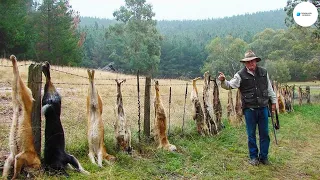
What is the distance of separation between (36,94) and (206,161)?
133 inches

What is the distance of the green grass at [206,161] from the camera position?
5.37m

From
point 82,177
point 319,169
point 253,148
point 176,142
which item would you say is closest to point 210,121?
point 176,142

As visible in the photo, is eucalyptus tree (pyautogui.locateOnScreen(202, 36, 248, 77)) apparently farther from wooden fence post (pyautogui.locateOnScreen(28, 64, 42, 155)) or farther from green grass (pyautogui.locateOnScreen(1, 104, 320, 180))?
wooden fence post (pyautogui.locateOnScreen(28, 64, 42, 155))

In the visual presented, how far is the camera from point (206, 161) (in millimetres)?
6398

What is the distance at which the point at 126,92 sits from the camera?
18.1m

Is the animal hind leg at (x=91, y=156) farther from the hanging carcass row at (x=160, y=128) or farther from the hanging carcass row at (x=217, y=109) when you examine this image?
the hanging carcass row at (x=217, y=109)

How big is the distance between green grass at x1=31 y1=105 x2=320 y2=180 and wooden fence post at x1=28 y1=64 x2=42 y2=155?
70 cm

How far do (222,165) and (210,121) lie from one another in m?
2.78

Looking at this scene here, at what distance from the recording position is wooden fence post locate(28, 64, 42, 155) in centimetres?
477

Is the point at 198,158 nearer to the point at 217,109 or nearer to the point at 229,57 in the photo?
the point at 217,109

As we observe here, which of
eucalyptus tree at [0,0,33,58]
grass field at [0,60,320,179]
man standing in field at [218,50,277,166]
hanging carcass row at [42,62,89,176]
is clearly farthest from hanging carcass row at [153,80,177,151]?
eucalyptus tree at [0,0,33,58]

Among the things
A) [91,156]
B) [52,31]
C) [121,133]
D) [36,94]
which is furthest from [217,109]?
[52,31]

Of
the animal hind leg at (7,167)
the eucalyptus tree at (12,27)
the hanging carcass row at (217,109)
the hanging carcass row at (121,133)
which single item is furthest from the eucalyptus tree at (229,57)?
the animal hind leg at (7,167)

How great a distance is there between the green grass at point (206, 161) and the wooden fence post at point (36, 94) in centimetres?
70
